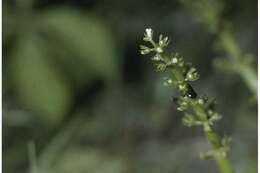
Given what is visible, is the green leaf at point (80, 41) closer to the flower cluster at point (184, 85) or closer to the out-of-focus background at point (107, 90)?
the out-of-focus background at point (107, 90)

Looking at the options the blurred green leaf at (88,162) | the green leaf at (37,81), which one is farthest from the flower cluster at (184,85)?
the blurred green leaf at (88,162)

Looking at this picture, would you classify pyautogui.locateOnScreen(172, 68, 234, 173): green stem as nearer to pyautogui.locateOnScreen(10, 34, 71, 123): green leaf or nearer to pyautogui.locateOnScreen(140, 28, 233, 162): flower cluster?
pyautogui.locateOnScreen(140, 28, 233, 162): flower cluster

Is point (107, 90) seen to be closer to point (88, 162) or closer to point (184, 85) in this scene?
point (88, 162)

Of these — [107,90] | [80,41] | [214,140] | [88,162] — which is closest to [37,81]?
[80,41]

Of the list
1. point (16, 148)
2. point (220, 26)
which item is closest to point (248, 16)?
point (16, 148)

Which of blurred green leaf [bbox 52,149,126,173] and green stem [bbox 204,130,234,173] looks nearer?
green stem [bbox 204,130,234,173]

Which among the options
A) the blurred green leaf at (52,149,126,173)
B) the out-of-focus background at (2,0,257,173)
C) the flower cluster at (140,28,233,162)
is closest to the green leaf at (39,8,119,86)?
the out-of-focus background at (2,0,257,173)
